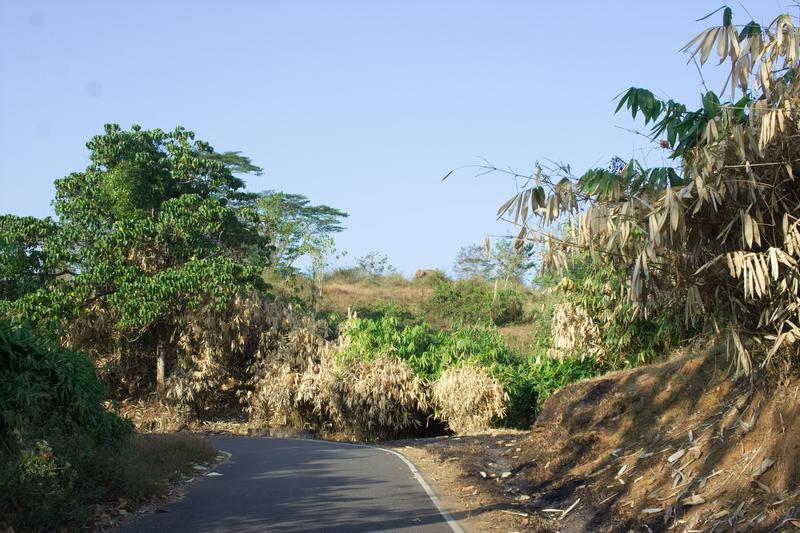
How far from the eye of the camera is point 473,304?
52.4 m

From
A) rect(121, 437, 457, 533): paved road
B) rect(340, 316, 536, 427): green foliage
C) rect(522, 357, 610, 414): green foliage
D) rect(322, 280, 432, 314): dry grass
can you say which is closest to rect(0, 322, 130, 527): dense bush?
rect(121, 437, 457, 533): paved road

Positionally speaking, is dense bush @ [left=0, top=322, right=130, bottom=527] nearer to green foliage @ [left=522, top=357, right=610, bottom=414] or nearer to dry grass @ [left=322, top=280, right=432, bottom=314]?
green foliage @ [left=522, top=357, right=610, bottom=414]

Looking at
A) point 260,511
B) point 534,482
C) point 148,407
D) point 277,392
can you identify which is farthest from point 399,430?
point 260,511

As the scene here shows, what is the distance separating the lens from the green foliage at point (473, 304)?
49.9 meters

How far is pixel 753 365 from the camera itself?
373 inches

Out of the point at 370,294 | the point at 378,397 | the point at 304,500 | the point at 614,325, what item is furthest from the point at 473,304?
the point at 304,500

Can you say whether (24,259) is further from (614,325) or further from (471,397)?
(614,325)

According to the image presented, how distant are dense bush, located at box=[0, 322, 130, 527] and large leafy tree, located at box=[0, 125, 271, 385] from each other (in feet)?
47.7

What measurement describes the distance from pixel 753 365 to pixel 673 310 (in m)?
1.09

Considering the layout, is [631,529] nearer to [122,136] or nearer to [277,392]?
[277,392]

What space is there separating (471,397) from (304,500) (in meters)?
14.0

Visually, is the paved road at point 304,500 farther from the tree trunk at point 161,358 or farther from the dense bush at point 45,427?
the tree trunk at point 161,358

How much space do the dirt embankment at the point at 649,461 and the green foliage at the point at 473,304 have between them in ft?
105

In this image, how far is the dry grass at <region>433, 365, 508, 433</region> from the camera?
81.4ft
